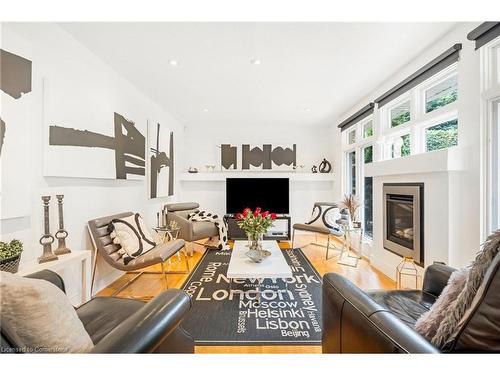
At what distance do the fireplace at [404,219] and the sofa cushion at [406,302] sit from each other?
108 cm

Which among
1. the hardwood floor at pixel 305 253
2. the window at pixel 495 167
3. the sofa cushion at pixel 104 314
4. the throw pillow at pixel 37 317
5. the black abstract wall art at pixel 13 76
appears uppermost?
the black abstract wall art at pixel 13 76

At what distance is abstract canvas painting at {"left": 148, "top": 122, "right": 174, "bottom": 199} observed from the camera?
3.67 metres

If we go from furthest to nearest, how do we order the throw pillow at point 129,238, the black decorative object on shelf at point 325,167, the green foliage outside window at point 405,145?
the black decorative object on shelf at point 325,167, the green foliage outside window at point 405,145, the throw pillow at point 129,238

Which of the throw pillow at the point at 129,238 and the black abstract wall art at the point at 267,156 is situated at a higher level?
the black abstract wall art at the point at 267,156

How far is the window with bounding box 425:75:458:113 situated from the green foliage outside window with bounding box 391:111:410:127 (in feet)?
0.98

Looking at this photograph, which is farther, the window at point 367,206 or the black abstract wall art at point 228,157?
the black abstract wall art at point 228,157

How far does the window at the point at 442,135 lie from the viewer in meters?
2.30

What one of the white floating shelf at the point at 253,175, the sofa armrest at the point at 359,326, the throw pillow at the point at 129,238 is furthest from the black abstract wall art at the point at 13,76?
the white floating shelf at the point at 253,175

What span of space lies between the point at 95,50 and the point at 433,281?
3.59 meters

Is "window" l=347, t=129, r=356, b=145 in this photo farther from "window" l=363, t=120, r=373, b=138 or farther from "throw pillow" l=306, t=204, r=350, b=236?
"throw pillow" l=306, t=204, r=350, b=236

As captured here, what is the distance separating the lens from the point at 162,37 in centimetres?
210

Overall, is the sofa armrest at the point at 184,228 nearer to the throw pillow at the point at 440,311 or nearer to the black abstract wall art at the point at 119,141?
the black abstract wall art at the point at 119,141

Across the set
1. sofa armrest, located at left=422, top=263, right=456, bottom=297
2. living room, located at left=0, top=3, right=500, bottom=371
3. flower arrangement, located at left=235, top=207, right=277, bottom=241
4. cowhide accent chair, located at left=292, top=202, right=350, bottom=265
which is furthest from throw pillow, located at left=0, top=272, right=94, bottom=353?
cowhide accent chair, located at left=292, top=202, right=350, bottom=265

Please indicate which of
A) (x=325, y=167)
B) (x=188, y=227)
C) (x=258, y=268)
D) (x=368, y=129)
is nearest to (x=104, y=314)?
(x=258, y=268)
